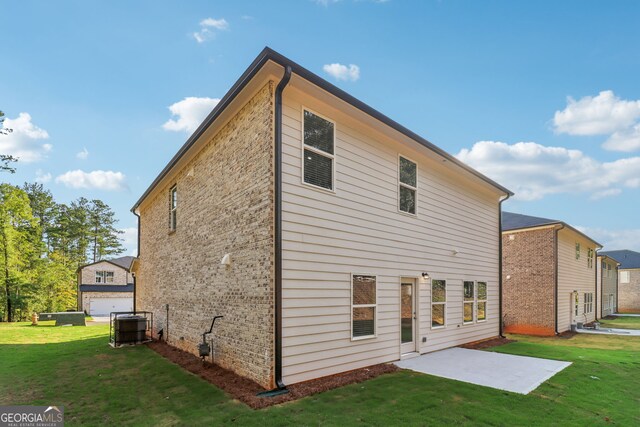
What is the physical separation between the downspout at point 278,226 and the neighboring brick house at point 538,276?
1416cm

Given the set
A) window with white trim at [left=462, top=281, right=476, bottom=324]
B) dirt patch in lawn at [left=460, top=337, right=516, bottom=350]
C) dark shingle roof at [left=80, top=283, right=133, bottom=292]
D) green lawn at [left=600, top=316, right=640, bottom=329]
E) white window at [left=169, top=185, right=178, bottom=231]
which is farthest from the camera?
dark shingle roof at [left=80, top=283, right=133, bottom=292]

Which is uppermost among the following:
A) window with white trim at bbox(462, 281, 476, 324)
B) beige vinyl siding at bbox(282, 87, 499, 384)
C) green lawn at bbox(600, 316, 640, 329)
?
beige vinyl siding at bbox(282, 87, 499, 384)

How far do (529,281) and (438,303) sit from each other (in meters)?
8.71

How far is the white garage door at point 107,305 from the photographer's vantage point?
31.2 meters

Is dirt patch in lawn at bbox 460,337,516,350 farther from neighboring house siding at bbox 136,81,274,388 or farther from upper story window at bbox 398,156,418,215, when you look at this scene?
neighboring house siding at bbox 136,81,274,388

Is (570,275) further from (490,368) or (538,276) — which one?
(490,368)

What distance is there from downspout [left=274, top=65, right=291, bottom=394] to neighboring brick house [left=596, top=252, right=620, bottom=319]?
1038 inches

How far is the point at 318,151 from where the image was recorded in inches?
269

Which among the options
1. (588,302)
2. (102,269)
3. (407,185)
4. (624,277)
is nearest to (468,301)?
(407,185)

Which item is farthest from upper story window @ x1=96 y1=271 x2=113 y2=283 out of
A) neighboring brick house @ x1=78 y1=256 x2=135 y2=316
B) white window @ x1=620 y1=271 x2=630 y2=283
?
white window @ x1=620 y1=271 x2=630 y2=283

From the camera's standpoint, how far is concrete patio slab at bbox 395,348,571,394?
257 inches

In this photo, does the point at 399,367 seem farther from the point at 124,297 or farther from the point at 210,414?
the point at 124,297

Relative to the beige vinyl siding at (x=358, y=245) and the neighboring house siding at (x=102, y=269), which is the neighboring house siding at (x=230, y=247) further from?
the neighboring house siding at (x=102, y=269)

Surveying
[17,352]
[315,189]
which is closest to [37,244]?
[17,352]
